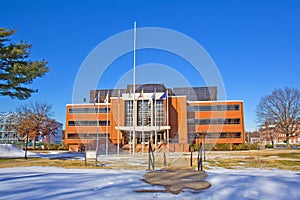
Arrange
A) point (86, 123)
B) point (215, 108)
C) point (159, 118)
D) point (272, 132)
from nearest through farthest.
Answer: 1. point (159, 118)
2. point (86, 123)
3. point (215, 108)
4. point (272, 132)

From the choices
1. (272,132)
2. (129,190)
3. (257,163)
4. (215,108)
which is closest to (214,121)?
(215,108)

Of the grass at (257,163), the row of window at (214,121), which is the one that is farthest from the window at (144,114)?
the grass at (257,163)

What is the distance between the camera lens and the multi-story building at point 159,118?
36938 millimetres

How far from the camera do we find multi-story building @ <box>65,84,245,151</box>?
3694 cm

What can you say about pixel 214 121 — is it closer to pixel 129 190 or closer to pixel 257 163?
pixel 257 163

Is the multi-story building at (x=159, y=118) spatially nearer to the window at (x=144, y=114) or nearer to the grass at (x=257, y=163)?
the window at (x=144, y=114)

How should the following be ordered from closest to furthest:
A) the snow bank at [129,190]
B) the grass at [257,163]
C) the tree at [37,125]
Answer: the snow bank at [129,190], the grass at [257,163], the tree at [37,125]

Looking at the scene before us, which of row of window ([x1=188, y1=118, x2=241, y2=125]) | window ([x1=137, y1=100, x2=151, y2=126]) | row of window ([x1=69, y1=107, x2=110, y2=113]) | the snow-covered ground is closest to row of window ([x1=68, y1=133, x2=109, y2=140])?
row of window ([x1=69, y1=107, x2=110, y2=113])

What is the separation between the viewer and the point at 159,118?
37.2m

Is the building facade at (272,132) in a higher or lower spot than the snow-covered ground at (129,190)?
higher

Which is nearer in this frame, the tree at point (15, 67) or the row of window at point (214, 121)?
the tree at point (15, 67)

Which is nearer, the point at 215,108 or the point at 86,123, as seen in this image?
the point at 86,123

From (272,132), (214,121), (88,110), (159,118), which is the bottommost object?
(272,132)

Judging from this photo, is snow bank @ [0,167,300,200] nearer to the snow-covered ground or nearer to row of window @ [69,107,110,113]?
the snow-covered ground
